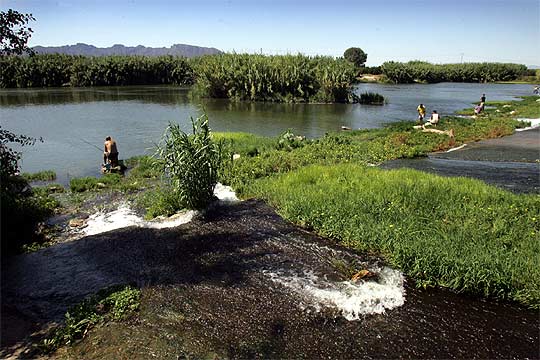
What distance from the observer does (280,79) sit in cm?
5509

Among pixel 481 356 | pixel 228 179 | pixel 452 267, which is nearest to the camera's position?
Result: pixel 481 356

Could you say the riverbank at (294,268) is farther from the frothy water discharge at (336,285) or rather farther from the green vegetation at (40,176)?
the green vegetation at (40,176)

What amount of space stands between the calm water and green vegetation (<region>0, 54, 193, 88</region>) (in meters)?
16.2

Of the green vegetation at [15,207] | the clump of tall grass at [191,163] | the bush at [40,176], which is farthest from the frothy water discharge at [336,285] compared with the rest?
the bush at [40,176]

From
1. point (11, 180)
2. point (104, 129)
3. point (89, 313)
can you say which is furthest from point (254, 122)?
point (89, 313)

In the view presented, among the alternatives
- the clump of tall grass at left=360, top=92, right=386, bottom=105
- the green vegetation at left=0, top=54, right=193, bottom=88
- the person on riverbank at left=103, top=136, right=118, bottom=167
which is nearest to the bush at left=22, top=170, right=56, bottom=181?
the person on riverbank at left=103, top=136, right=118, bottom=167

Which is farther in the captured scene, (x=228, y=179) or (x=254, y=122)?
(x=254, y=122)

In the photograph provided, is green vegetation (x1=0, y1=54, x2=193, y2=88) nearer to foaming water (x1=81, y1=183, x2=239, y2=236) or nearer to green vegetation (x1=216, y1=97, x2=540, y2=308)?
foaming water (x1=81, y1=183, x2=239, y2=236)

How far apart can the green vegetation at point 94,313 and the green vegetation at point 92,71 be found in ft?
230

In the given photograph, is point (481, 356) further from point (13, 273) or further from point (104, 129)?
point (104, 129)

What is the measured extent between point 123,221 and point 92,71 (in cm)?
7302

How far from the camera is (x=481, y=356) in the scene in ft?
23.8

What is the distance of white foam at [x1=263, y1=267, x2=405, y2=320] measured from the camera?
855cm

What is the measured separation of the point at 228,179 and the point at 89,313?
32.3 ft
